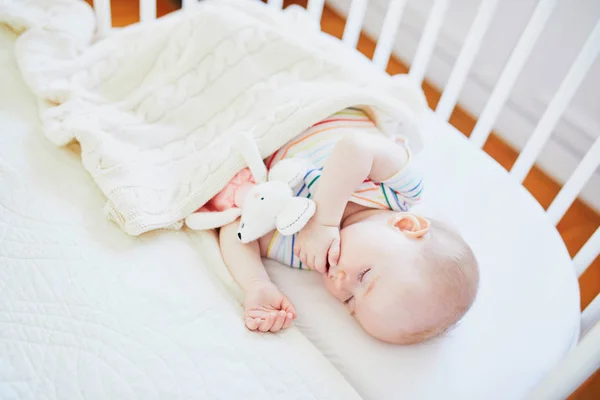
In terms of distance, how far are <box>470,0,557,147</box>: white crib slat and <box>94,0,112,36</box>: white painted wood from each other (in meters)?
0.79

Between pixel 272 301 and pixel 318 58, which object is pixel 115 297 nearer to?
pixel 272 301

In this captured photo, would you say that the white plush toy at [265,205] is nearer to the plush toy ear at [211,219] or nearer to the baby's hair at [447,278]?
the plush toy ear at [211,219]

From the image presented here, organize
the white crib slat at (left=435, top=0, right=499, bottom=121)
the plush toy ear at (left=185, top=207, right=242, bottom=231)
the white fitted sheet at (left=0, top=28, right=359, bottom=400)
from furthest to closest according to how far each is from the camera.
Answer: the white crib slat at (left=435, top=0, right=499, bottom=121)
the plush toy ear at (left=185, top=207, right=242, bottom=231)
the white fitted sheet at (left=0, top=28, right=359, bottom=400)

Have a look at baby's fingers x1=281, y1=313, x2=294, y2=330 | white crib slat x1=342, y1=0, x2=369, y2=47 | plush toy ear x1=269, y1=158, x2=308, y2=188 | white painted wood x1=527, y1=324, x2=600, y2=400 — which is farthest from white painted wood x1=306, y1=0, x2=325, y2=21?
white painted wood x1=527, y1=324, x2=600, y2=400

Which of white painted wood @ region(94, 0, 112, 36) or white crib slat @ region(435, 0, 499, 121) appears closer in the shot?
white crib slat @ region(435, 0, 499, 121)

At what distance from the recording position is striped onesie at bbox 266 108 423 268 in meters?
0.87

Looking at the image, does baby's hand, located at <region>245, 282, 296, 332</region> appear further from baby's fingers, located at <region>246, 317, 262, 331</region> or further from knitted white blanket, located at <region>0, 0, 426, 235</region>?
knitted white blanket, located at <region>0, 0, 426, 235</region>

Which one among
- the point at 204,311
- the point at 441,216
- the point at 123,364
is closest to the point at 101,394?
the point at 123,364

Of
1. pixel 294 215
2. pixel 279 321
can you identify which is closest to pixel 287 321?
pixel 279 321

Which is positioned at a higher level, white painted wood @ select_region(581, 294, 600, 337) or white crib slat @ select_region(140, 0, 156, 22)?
white crib slat @ select_region(140, 0, 156, 22)

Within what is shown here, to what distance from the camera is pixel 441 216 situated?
923 millimetres

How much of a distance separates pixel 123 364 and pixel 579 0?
4.72 ft

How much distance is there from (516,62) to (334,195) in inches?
16.5

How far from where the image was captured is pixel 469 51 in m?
1.02
